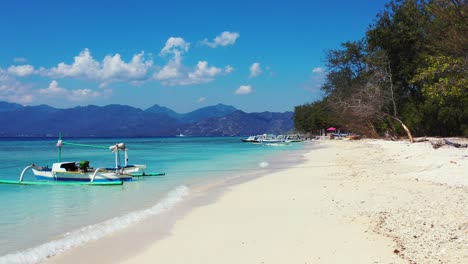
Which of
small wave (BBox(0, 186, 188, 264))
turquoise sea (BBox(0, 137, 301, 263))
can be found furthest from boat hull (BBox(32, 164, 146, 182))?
small wave (BBox(0, 186, 188, 264))

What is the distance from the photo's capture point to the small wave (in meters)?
6.71

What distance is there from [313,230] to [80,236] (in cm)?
464

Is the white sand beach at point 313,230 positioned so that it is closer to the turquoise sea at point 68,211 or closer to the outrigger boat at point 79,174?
the turquoise sea at point 68,211

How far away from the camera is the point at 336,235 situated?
23.4 feet

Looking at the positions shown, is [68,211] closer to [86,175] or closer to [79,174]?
[86,175]

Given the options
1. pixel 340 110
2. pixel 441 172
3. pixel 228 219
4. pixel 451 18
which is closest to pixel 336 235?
pixel 228 219

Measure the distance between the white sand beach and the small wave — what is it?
1.08 feet

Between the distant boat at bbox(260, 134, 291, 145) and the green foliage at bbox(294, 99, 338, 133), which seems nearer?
the distant boat at bbox(260, 134, 291, 145)

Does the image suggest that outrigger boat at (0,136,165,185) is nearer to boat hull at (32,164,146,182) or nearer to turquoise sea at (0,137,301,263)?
boat hull at (32,164,146,182)

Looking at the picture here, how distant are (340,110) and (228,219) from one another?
47.5 metres

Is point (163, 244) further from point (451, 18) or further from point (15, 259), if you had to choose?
point (451, 18)

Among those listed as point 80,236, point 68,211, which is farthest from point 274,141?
point 80,236

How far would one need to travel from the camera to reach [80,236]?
8.02 metres

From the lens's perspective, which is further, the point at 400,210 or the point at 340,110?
the point at 340,110
